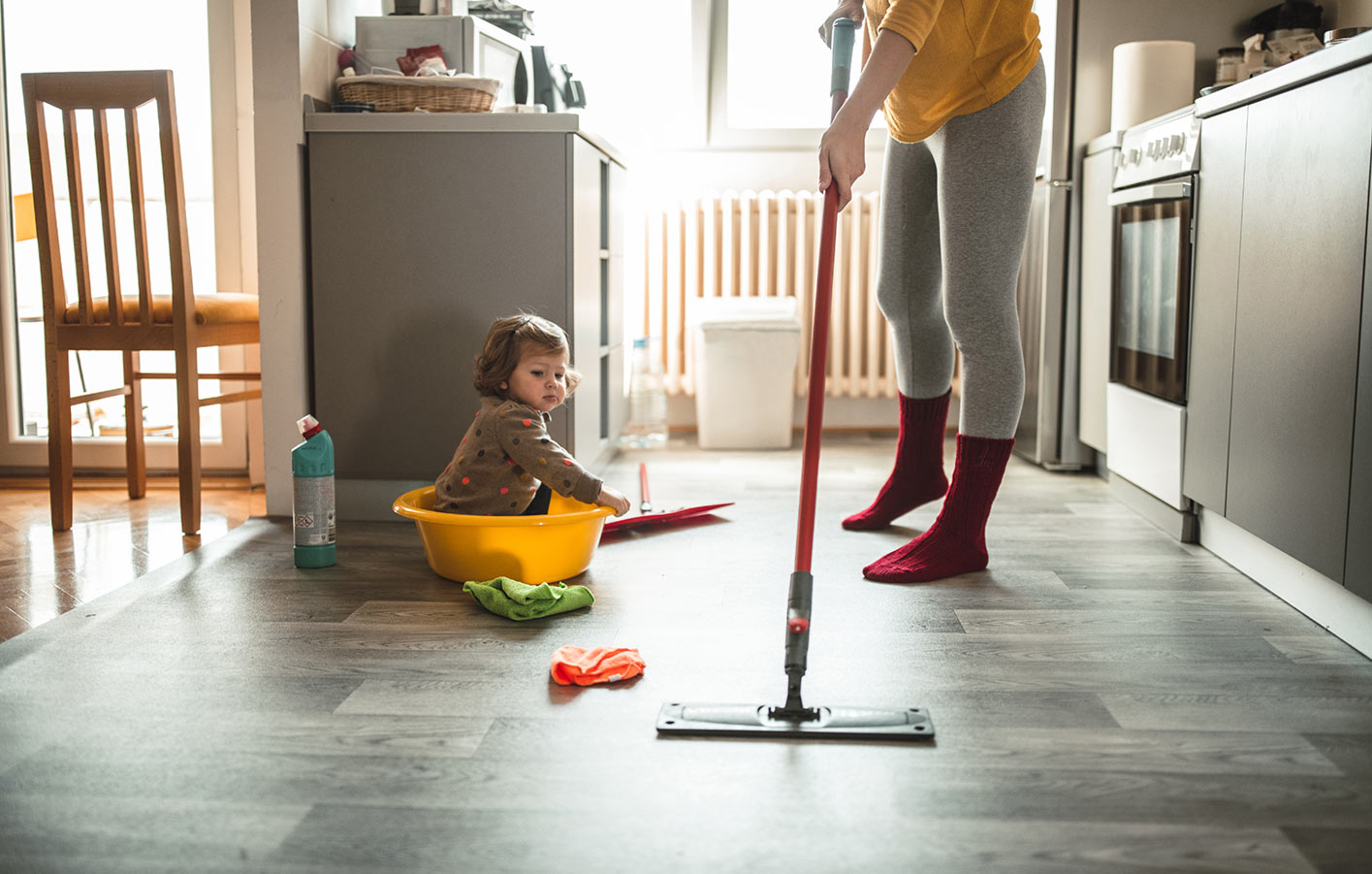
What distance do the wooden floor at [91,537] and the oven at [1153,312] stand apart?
6.19 feet

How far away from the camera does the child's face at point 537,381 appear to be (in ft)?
6.86

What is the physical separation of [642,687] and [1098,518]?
→ 4.75ft

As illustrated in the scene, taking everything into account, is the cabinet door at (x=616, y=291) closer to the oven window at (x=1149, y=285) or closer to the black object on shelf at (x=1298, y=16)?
the oven window at (x=1149, y=285)

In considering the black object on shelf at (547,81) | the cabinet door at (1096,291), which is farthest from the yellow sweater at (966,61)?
the black object on shelf at (547,81)

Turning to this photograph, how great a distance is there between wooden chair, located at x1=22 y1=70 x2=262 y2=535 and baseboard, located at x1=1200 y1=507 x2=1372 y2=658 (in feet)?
6.41

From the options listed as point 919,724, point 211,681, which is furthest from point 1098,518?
point 211,681

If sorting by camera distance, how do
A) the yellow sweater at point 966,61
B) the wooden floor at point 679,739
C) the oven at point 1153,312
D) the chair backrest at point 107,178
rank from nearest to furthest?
the wooden floor at point 679,739, the yellow sweater at point 966,61, the oven at point 1153,312, the chair backrest at point 107,178

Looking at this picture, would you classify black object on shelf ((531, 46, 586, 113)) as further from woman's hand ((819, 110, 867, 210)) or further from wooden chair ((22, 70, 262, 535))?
woman's hand ((819, 110, 867, 210))

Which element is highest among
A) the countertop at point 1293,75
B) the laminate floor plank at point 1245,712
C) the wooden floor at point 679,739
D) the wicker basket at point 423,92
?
the wicker basket at point 423,92

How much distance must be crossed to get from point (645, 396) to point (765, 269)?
570 mm

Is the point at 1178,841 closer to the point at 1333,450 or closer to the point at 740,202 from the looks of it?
the point at 1333,450

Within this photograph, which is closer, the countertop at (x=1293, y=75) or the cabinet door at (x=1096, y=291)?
the countertop at (x=1293, y=75)

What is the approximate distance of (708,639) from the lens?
1.70 meters

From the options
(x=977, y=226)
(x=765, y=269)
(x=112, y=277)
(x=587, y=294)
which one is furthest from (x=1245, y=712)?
(x=765, y=269)
